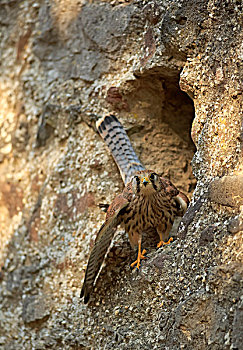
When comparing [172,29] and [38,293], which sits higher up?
[172,29]

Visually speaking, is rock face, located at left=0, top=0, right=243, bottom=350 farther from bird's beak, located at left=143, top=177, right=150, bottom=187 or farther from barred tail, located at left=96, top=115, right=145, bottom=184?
bird's beak, located at left=143, top=177, right=150, bottom=187

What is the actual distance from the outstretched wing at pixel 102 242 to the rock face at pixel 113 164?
14 cm

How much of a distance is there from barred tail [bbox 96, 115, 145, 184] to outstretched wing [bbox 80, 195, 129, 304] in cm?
28

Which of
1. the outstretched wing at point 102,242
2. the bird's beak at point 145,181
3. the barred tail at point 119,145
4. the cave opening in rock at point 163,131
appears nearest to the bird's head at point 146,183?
the bird's beak at point 145,181

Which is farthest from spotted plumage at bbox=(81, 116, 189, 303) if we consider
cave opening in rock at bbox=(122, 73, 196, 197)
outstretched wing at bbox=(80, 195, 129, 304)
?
cave opening in rock at bbox=(122, 73, 196, 197)

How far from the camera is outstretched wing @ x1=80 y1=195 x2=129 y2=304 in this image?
3.26 metres

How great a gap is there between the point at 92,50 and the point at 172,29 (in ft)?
2.96

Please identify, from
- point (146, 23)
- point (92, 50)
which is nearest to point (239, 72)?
point (146, 23)

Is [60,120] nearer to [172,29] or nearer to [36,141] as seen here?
[36,141]

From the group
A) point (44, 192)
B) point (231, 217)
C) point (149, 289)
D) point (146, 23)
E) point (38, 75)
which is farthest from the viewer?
point (38, 75)

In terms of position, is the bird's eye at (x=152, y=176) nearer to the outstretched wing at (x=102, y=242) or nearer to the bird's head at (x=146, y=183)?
the bird's head at (x=146, y=183)

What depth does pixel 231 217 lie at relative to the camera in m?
2.74

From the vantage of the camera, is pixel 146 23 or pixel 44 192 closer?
pixel 146 23

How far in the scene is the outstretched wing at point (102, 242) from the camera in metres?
3.26
